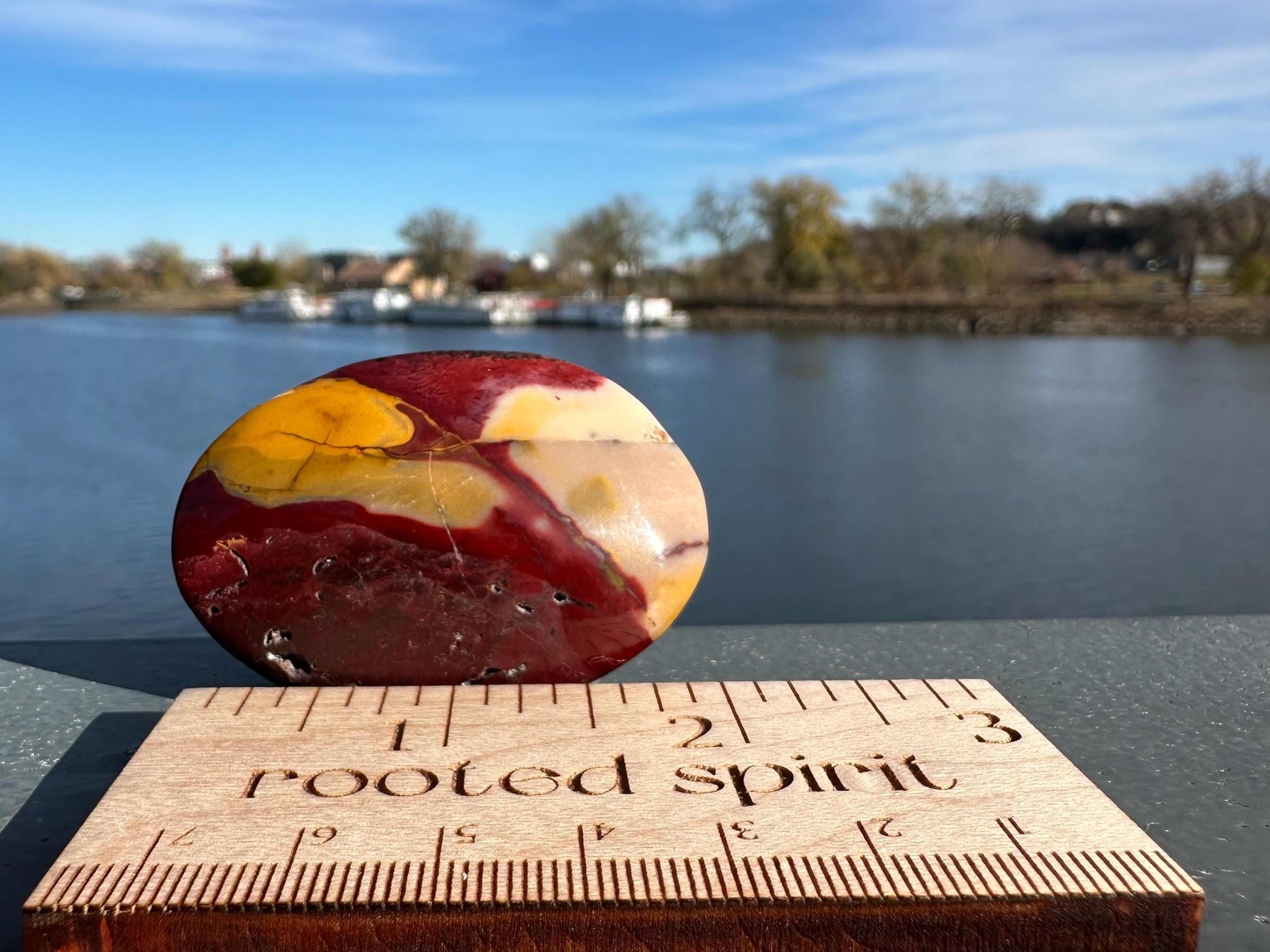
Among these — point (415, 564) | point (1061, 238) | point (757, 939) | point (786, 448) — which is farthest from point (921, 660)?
point (1061, 238)

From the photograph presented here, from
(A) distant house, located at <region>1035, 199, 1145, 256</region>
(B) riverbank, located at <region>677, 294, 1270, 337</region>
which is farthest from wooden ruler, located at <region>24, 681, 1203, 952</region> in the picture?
(A) distant house, located at <region>1035, 199, 1145, 256</region>

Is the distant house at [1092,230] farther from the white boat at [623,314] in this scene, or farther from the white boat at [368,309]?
the white boat at [368,309]

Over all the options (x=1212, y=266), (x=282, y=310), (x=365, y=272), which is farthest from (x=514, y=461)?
(x=365, y=272)

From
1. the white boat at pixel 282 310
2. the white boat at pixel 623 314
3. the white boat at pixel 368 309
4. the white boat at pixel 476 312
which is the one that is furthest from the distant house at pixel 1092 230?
the white boat at pixel 282 310

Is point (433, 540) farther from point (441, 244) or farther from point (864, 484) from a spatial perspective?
point (441, 244)

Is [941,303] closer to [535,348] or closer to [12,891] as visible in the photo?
[535,348]

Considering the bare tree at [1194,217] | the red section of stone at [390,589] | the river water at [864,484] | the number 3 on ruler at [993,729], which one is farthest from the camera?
the bare tree at [1194,217]
